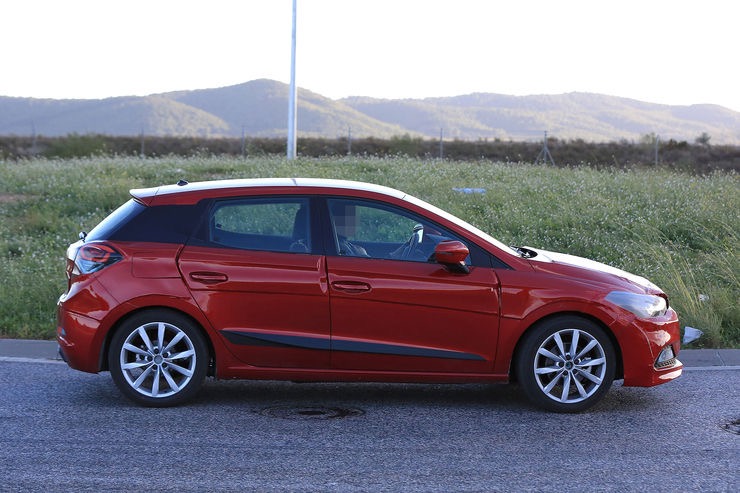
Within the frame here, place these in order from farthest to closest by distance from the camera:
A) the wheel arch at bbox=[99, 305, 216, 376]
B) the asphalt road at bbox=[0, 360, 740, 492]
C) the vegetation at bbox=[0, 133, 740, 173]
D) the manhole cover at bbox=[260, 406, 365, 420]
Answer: the vegetation at bbox=[0, 133, 740, 173]
the wheel arch at bbox=[99, 305, 216, 376]
the manhole cover at bbox=[260, 406, 365, 420]
the asphalt road at bbox=[0, 360, 740, 492]

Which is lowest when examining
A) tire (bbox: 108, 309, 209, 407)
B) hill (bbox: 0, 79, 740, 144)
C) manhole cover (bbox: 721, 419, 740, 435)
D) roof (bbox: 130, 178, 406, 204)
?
manhole cover (bbox: 721, 419, 740, 435)

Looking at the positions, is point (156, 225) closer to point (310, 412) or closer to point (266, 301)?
point (266, 301)

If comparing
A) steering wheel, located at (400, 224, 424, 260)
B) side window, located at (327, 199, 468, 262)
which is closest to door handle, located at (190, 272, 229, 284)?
side window, located at (327, 199, 468, 262)

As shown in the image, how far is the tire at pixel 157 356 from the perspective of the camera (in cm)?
696

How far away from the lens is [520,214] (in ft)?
51.1

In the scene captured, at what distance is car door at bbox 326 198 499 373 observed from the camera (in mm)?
6938

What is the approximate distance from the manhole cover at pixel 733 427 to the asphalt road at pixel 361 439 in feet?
0.05

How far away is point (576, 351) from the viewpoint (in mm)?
7020

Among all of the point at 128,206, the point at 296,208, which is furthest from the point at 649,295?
the point at 128,206

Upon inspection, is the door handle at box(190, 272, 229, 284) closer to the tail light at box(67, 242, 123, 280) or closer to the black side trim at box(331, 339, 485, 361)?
the tail light at box(67, 242, 123, 280)

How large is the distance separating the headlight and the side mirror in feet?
3.45

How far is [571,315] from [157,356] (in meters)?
2.89

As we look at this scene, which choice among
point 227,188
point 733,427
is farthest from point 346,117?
point 733,427

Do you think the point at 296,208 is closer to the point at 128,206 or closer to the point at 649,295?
the point at 128,206
